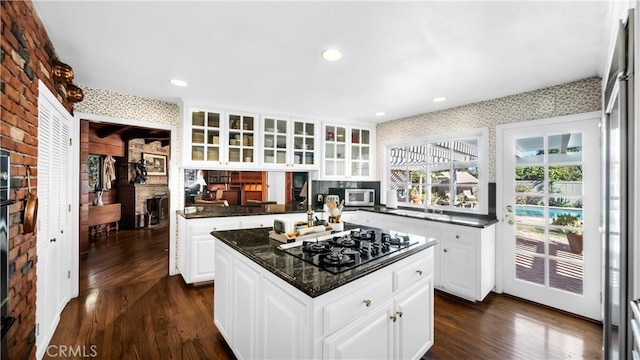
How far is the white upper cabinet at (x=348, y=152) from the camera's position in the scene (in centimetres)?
435

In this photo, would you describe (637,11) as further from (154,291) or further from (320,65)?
(154,291)

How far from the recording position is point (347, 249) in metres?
1.64

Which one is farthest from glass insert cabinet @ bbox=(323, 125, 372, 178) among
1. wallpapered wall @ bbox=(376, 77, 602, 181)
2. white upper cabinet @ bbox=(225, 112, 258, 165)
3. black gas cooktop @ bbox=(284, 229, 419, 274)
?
black gas cooktop @ bbox=(284, 229, 419, 274)

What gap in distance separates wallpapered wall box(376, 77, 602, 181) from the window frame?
0.06 m

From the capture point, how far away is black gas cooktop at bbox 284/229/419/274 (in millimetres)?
1356

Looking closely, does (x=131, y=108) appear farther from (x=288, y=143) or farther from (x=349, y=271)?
(x=349, y=271)

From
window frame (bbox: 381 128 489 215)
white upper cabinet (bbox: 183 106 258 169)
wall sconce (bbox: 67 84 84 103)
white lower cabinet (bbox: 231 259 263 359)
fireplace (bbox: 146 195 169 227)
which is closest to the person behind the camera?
white lower cabinet (bbox: 231 259 263 359)

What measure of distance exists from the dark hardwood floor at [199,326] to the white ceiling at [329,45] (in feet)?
7.36

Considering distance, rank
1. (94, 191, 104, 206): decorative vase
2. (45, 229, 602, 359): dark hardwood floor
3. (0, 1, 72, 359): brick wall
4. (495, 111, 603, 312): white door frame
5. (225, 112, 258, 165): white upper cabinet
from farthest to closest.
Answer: (94, 191, 104, 206): decorative vase
(225, 112, 258, 165): white upper cabinet
(495, 111, 603, 312): white door frame
(45, 229, 602, 359): dark hardwood floor
(0, 1, 72, 359): brick wall

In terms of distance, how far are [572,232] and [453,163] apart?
1.40 m

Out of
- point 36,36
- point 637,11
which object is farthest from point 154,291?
point 637,11

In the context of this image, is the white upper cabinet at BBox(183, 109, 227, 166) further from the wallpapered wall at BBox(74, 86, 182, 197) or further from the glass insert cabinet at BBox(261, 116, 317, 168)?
the glass insert cabinet at BBox(261, 116, 317, 168)

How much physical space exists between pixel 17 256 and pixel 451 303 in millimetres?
3410

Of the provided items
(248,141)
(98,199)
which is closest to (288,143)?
(248,141)
